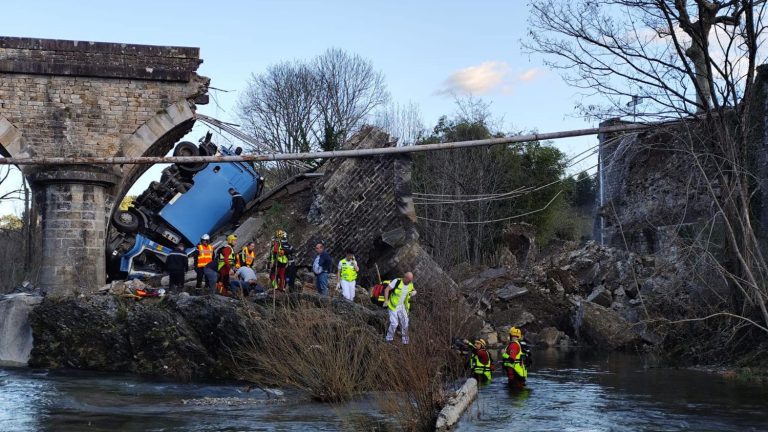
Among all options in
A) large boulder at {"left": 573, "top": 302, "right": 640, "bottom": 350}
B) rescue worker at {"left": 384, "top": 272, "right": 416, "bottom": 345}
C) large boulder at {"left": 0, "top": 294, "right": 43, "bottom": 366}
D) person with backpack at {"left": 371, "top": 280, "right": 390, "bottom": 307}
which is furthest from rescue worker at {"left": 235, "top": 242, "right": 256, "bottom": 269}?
large boulder at {"left": 573, "top": 302, "right": 640, "bottom": 350}

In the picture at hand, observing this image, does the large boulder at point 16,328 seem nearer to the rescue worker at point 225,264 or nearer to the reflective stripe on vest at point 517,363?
the rescue worker at point 225,264

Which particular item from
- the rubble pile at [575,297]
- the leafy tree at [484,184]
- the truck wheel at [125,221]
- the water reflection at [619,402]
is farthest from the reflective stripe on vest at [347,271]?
the leafy tree at [484,184]

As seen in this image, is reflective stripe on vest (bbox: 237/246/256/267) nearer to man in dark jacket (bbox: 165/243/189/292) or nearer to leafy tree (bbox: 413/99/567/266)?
man in dark jacket (bbox: 165/243/189/292)

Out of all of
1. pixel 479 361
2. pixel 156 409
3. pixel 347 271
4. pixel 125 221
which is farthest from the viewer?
pixel 125 221

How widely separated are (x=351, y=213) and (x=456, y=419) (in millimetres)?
13383

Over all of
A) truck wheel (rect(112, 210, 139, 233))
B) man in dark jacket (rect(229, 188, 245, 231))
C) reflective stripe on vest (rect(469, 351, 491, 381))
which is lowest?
reflective stripe on vest (rect(469, 351, 491, 381))

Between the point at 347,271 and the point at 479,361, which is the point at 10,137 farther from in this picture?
the point at 479,361

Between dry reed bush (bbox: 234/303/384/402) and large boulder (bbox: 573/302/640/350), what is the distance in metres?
10.5

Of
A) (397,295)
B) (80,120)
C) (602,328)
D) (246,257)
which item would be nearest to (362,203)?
(246,257)

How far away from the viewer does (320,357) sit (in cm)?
1352

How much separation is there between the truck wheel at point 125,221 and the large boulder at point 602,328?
471 inches

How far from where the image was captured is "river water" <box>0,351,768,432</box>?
40.5 ft

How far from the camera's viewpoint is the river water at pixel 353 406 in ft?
40.5

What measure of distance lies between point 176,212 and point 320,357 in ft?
43.5
